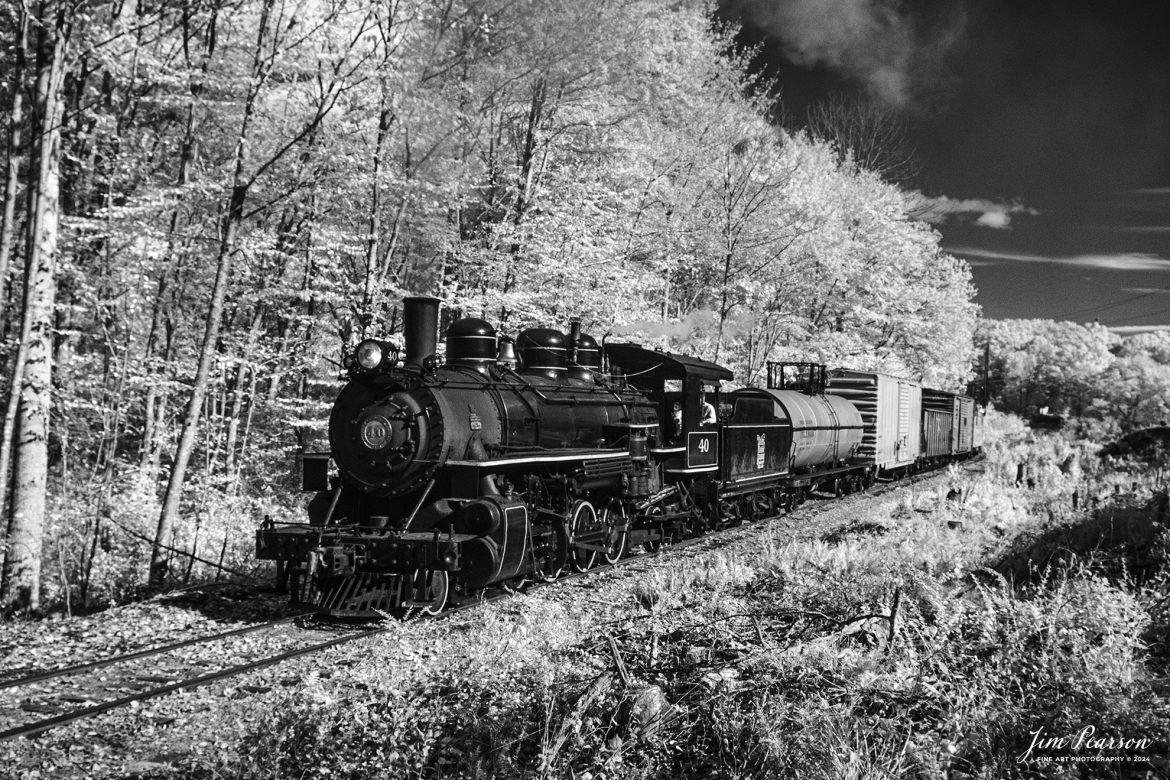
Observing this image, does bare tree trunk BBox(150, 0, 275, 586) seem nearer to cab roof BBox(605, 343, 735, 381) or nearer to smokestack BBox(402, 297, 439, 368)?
smokestack BBox(402, 297, 439, 368)

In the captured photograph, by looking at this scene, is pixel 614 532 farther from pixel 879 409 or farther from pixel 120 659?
pixel 879 409

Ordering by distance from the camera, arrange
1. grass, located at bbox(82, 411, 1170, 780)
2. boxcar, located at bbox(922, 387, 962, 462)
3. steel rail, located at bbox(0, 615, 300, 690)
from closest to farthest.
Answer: grass, located at bbox(82, 411, 1170, 780), steel rail, located at bbox(0, 615, 300, 690), boxcar, located at bbox(922, 387, 962, 462)

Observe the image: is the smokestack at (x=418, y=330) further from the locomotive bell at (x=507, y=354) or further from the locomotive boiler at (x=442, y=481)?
the locomotive bell at (x=507, y=354)

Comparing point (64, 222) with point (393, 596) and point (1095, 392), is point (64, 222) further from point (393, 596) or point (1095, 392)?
point (1095, 392)

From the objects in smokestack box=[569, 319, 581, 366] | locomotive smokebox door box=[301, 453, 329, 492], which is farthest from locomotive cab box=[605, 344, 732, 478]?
locomotive smokebox door box=[301, 453, 329, 492]

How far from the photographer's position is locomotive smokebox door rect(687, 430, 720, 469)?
13.0 metres

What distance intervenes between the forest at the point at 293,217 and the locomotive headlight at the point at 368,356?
278cm

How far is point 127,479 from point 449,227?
8358 millimetres

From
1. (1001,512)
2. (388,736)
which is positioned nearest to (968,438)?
(1001,512)

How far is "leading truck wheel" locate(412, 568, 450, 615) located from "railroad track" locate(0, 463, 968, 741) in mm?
155

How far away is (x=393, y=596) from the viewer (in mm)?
8031

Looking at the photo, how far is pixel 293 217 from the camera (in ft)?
55.3

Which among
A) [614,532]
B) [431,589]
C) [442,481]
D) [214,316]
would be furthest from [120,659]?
[614,532]

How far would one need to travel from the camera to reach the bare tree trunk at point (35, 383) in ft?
28.4
